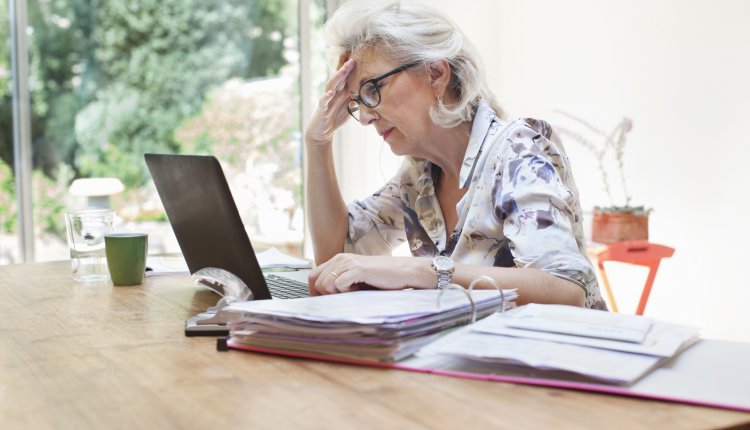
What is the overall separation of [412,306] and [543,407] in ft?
0.86

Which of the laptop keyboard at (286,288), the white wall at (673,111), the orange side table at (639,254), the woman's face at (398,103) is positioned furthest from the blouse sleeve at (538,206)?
the white wall at (673,111)

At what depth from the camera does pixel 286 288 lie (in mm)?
1489

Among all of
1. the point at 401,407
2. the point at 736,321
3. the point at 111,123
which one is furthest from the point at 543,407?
the point at 111,123

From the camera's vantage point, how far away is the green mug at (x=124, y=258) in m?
1.58

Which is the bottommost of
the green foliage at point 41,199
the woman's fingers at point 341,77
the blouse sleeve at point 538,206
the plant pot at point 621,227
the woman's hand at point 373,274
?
the green foliage at point 41,199

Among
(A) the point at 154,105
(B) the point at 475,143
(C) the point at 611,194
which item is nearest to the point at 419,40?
(B) the point at 475,143

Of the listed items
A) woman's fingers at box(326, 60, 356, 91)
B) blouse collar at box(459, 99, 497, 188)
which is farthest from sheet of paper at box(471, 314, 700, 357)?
woman's fingers at box(326, 60, 356, 91)

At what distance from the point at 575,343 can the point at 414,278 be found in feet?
1.25

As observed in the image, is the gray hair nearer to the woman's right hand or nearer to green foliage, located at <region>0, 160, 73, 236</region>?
the woman's right hand

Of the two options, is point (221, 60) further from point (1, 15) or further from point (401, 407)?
point (401, 407)

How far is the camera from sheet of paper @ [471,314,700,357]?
84 centimetres

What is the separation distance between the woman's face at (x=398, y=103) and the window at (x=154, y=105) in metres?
2.58

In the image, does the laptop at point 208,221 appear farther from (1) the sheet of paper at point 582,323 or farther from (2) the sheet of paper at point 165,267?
(1) the sheet of paper at point 582,323

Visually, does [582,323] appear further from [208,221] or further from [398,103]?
[398,103]
